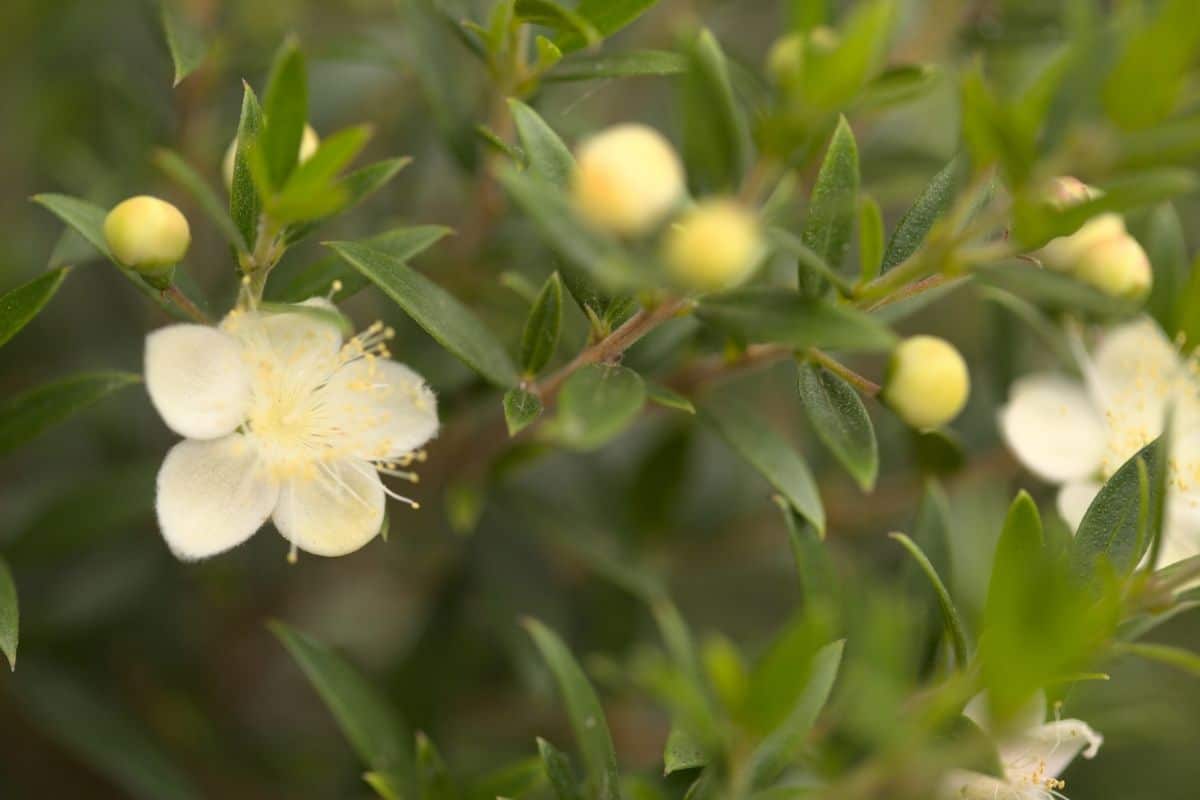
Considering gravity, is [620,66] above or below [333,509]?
above

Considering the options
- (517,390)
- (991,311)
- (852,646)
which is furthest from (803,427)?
→ (517,390)

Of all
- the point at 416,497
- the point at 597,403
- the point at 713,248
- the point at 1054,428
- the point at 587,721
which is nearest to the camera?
the point at 713,248

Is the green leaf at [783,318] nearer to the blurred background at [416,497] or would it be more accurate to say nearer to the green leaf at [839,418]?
the green leaf at [839,418]

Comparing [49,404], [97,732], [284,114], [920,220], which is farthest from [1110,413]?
[97,732]

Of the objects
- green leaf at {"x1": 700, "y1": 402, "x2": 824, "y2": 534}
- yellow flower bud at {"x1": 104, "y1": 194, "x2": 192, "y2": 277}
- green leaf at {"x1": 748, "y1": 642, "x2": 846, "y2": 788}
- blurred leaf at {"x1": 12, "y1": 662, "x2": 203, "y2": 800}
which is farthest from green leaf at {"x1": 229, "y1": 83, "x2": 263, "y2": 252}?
blurred leaf at {"x1": 12, "y1": 662, "x2": 203, "y2": 800}

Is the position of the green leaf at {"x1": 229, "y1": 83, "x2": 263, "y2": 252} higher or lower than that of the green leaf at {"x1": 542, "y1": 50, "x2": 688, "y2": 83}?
lower

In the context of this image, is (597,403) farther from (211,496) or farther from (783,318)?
(211,496)

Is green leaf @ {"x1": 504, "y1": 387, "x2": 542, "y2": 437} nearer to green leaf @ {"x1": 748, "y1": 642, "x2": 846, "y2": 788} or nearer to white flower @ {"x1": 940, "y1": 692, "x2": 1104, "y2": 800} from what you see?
green leaf @ {"x1": 748, "y1": 642, "x2": 846, "y2": 788}

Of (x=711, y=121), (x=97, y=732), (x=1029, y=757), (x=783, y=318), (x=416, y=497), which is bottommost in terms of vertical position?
(x=97, y=732)
